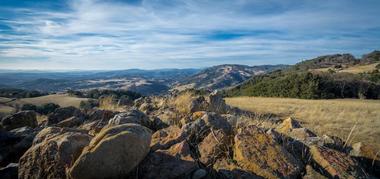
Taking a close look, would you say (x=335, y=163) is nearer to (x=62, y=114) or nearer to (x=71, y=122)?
(x=71, y=122)

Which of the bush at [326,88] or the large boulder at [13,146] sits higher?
the large boulder at [13,146]

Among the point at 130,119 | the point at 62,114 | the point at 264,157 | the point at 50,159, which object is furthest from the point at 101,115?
the point at 264,157

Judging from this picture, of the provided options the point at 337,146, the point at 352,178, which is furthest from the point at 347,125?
the point at 352,178

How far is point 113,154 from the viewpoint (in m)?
3.37

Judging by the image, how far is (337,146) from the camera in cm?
488

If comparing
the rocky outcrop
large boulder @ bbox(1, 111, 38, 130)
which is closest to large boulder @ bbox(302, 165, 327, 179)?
the rocky outcrop

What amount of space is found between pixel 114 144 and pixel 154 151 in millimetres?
868

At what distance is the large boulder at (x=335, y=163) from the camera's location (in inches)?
148

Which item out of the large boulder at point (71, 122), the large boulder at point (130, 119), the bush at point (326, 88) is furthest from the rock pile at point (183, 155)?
the bush at point (326, 88)

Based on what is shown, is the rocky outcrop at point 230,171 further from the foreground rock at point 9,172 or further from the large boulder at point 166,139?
the foreground rock at point 9,172

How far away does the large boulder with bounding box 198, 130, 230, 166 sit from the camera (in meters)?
4.11

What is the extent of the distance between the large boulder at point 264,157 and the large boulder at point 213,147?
0.68 ft

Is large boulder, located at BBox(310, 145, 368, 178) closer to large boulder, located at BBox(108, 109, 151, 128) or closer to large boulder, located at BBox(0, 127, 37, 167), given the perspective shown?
large boulder, located at BBox(108, 109, 151, 128)

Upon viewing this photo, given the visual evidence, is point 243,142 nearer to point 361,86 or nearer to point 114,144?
point 114,144
